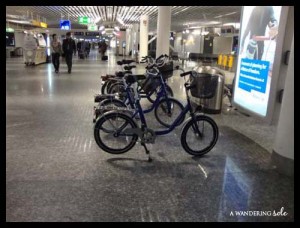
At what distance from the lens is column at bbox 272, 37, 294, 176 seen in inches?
130

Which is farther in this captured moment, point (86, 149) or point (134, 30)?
point (134, 30)

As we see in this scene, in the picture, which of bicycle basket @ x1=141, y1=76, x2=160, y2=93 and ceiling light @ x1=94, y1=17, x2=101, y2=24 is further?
ceiling light @ x1=94, y1=17, x2=101, y2=24

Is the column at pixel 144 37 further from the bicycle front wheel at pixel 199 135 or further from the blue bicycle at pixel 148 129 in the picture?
the bicycle front wheel at pixel 199 135

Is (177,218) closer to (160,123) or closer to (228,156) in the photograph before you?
(228,156)

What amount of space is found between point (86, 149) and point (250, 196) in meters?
2.23

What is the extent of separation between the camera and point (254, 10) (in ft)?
15.5

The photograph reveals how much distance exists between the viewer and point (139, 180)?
3270mm

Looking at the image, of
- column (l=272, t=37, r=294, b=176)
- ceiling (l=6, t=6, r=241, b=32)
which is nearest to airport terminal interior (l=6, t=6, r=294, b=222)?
column (l=272, t=37, r=294, b=176)

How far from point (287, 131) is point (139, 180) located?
1.71 meters

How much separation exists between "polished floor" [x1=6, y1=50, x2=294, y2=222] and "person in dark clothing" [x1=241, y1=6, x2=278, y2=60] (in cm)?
136

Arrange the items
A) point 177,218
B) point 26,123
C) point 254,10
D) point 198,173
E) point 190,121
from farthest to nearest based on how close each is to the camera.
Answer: point 26,123 → point 254,10 → point 190,121 → point 198,173 → point 177,218

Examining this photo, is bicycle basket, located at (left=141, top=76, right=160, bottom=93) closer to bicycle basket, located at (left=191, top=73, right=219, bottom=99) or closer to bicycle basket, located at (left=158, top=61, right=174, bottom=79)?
bicycle basket, located at (left=158, top=61, right=174, bottom=79)

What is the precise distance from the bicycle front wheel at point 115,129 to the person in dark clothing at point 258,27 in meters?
2.21

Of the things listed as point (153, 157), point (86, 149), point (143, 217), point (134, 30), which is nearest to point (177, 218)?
point (143, 217)
